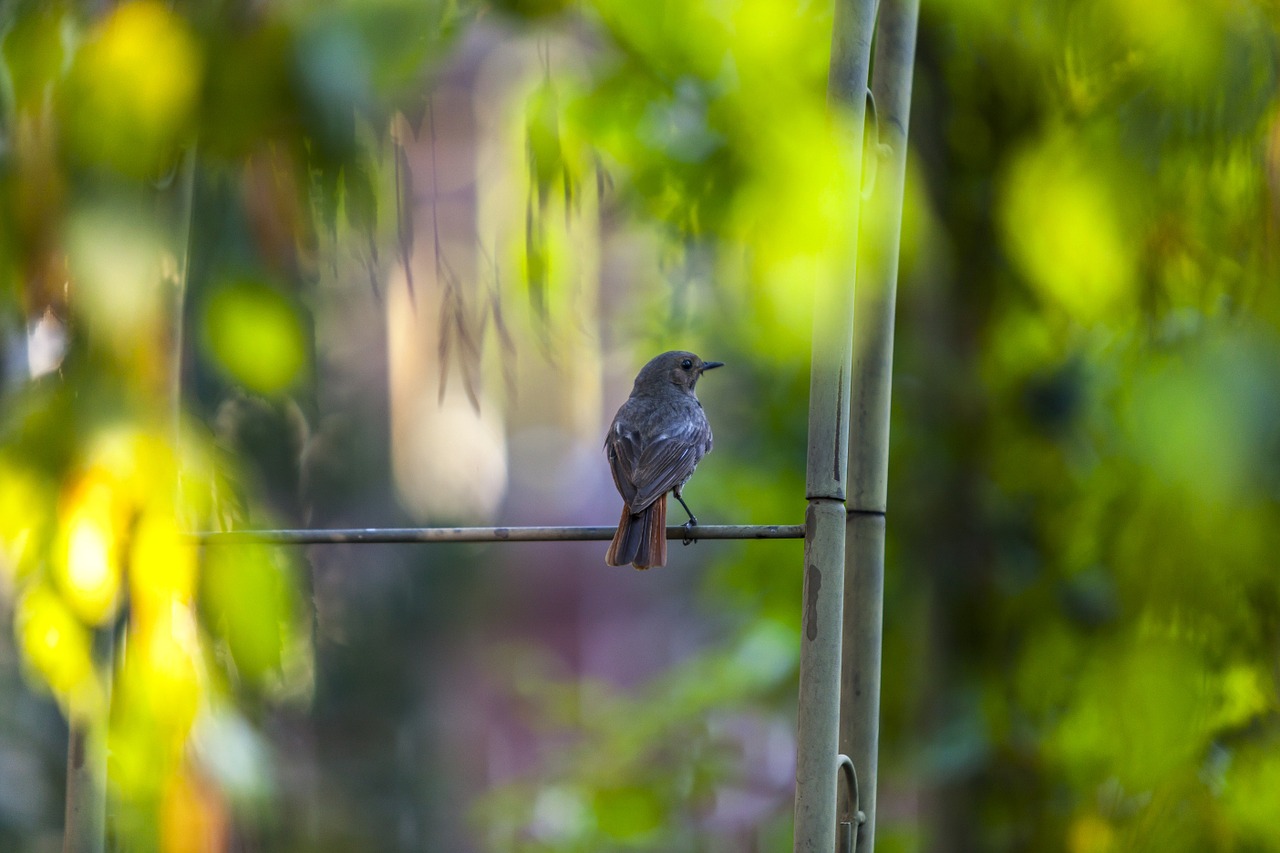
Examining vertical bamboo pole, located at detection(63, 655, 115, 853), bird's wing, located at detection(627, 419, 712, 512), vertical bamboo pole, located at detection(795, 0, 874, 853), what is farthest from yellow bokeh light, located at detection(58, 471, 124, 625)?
vertical bamboo pole, located at detection(795, 0, 874, 853)

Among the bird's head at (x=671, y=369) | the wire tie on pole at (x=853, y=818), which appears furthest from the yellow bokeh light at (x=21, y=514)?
the bird's head at (x=671, y=369)

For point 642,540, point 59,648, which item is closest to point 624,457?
point 642,540

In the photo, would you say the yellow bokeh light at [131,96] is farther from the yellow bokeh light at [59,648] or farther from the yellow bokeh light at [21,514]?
the yellow bokeh light at [59,648]

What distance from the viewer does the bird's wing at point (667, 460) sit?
339cm

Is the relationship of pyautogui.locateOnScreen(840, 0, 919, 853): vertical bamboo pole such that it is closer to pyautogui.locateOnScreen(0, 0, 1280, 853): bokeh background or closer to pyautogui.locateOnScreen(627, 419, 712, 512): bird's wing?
pyautogui.locateOnScreen(0, 0, 1280, 853): bokeh background

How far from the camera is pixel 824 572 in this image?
2.43 m

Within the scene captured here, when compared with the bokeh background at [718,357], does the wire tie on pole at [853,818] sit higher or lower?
lower

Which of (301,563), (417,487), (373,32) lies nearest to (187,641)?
(301,563)

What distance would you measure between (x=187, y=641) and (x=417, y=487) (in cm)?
458

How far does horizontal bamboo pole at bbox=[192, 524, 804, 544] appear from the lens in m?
2.43

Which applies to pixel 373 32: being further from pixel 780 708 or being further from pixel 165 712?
pixel 780 708

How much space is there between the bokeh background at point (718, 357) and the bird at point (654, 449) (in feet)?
0.81

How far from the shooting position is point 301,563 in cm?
354

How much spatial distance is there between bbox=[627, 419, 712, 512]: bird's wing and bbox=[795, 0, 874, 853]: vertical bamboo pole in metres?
0.92
